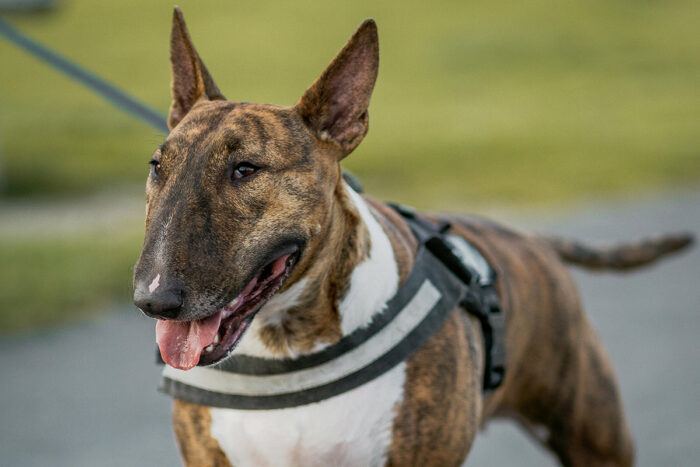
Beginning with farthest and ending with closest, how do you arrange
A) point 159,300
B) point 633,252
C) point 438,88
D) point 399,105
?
point 438,88 < point 399,105 < point 633,252 < point 159,300

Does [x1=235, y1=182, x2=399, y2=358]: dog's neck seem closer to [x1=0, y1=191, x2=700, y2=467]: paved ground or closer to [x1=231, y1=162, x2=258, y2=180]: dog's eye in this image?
[x1=231, y1=162, x2=258, y2=180]: dog's eye

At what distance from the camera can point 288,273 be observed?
2576mm

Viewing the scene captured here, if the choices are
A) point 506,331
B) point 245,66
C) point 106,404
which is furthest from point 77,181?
point 506,331

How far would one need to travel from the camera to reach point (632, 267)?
13.9 ft

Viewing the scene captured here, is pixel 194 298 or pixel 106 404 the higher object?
pixel 194 298

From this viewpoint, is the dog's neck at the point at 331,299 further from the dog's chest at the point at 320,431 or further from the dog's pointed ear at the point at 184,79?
the dog's pointed ear at the point at 184,79

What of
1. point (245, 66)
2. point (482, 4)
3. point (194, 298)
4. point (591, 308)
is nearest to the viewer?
point (194, 298)

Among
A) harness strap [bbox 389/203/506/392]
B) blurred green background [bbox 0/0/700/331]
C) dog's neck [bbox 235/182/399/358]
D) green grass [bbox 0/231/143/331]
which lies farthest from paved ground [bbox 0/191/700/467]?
dog's neck [bbox 235/182/399/358]

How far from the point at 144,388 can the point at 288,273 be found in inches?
122

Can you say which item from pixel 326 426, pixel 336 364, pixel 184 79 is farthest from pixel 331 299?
pixel 184 79

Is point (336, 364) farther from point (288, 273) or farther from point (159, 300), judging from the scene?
point (159, 300)

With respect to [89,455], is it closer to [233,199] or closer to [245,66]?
[233,199]

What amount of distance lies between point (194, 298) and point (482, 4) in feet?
70.9

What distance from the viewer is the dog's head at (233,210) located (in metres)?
2.35
